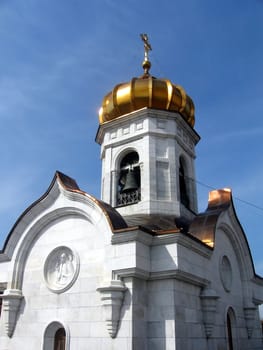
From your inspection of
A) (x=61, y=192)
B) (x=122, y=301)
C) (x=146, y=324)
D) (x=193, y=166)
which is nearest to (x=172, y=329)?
(x=146, y=324)

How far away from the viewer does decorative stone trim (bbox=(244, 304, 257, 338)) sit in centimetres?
1261

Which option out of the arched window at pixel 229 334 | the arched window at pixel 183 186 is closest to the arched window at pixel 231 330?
the arched window at pixel 229 334

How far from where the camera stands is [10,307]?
10648mm

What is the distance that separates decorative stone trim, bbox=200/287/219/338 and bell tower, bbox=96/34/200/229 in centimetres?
294

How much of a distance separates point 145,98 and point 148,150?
2186 millimetres

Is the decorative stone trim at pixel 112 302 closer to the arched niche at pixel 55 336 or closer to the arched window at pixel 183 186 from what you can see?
the arched niche at pixel 55 336

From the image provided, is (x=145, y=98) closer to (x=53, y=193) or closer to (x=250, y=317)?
(x=53, y=193)

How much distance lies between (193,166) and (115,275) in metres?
7.36

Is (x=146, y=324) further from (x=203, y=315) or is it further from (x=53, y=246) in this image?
(x=53, y=246)

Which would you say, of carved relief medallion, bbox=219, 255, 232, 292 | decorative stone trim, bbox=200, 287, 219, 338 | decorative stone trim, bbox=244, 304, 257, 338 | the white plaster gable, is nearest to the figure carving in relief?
the white plaster gable

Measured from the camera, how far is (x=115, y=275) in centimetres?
911

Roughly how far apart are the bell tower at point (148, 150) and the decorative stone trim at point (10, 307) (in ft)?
14.1

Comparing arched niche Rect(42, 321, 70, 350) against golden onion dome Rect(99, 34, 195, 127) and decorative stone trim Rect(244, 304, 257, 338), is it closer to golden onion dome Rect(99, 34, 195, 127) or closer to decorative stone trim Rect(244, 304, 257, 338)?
decorative stone trim Rect(244, 304, 257, 338)

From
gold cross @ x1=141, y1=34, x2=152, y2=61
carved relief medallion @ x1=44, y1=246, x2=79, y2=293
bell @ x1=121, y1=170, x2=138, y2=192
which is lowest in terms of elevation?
carved relief medallion @ x1=44, y1=246, x2=79, y2=293
